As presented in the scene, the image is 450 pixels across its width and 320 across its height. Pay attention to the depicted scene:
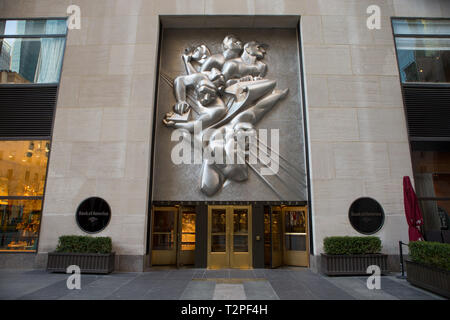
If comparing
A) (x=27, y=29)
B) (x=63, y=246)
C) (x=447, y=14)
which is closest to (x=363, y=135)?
(x=447, y=14)

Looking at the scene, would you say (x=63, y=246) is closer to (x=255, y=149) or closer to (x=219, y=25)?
(x=255, y=149)

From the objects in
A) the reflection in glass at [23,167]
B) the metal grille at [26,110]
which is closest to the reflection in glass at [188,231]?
the reflection in glass at [23,167]

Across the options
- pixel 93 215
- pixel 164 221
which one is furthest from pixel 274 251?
pixel 93 215

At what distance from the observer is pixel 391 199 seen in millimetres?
10172

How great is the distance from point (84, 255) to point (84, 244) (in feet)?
1.22

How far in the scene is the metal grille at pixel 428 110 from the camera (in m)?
10.9

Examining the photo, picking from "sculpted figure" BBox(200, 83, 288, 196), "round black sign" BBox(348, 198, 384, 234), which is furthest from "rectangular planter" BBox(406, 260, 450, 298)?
"sculpted figure" BBox(200, 83, 288, 196)

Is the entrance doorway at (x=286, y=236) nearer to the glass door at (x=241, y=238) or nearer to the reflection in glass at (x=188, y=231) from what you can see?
the glass door at (x=241, y=238)

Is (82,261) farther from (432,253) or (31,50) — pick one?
(432,253)

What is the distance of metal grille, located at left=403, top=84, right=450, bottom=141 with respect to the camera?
1091cm

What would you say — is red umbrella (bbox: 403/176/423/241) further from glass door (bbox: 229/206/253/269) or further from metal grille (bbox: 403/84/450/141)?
glass door (bbox: 229/206/253/269)

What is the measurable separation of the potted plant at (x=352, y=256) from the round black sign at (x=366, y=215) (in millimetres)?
638

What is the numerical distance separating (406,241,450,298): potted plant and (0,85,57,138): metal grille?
13.6m

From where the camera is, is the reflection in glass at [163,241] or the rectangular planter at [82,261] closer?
the rectangular planter at [82,261]
